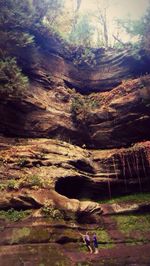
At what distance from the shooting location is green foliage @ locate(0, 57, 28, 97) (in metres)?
19.0

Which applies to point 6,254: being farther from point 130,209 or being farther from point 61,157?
point 130,209

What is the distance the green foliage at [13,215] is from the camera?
1437cm

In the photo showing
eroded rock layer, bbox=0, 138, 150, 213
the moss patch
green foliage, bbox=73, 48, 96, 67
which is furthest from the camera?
green foliage, bbox=73, 48, 96, 67

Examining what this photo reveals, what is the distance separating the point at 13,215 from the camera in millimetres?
14609

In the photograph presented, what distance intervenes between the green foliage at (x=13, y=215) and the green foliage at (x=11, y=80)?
7.81 m

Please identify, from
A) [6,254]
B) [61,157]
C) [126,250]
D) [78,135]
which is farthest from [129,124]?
[6,254]

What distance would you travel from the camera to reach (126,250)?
49.0 feet

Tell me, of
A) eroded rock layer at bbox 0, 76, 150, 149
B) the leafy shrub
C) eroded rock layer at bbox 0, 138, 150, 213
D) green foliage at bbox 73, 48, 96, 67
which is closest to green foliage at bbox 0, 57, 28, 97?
eroded rock layer at bbox 0, 76, 150, 149

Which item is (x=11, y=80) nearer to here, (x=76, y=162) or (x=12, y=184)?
(x=76, y=162)

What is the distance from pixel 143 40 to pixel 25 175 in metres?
14.6

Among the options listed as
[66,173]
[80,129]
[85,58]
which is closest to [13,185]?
[66,173]

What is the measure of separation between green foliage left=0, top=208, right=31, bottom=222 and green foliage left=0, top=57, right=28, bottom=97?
307 inches

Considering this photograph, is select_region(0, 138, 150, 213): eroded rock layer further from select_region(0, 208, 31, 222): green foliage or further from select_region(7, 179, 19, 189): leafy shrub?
select_region(0, 208, 31, 222): green foliage

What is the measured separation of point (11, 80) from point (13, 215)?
29.0 feet
